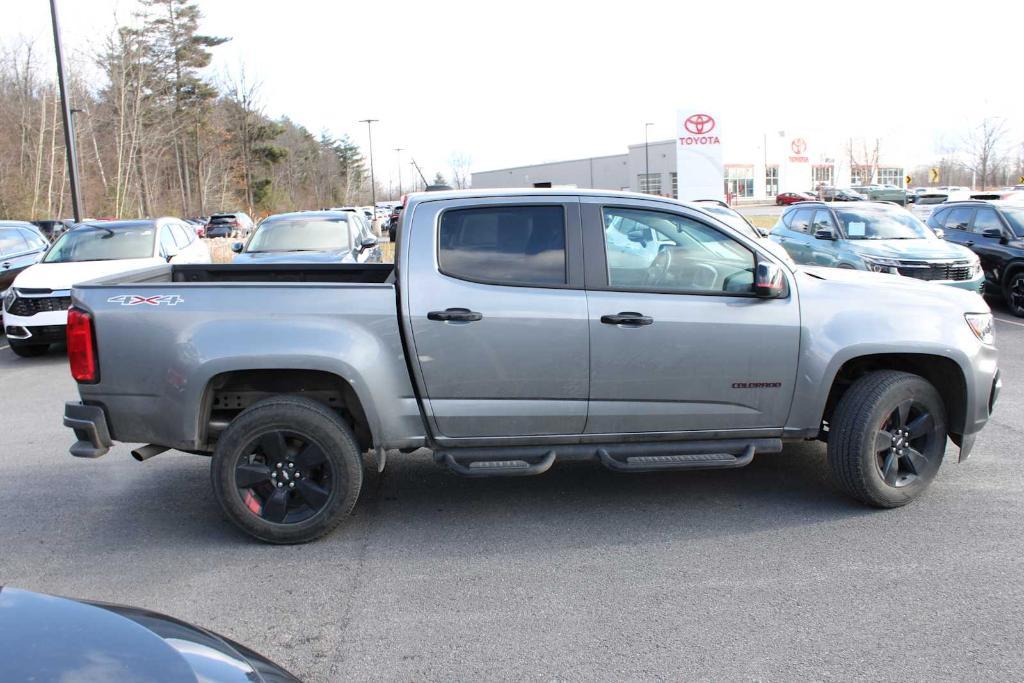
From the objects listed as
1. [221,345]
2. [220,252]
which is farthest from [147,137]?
[221,345]

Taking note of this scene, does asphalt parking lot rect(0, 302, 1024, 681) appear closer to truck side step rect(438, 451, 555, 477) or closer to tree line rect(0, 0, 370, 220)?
truck side step rect(438, 451, 555, 477)

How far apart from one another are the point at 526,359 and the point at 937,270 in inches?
383

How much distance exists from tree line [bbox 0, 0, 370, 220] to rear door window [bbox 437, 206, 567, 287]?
28426mm

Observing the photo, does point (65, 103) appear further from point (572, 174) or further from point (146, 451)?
point (572, 174)

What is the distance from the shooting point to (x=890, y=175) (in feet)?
322

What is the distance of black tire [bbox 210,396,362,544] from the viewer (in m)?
4.85

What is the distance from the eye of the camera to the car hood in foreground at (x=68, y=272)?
1128 cm

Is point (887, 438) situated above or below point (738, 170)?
below

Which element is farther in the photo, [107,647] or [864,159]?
[864,159]

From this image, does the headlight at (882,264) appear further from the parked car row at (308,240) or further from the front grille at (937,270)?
the parked car row at (308,240)

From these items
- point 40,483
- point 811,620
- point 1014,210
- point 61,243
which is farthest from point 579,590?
point 1014,210

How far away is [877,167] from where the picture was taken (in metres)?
93.7

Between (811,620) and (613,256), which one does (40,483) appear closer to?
(613,256)

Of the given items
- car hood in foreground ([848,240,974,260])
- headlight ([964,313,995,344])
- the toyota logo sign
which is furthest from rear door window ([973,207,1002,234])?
the toyota logo sign
